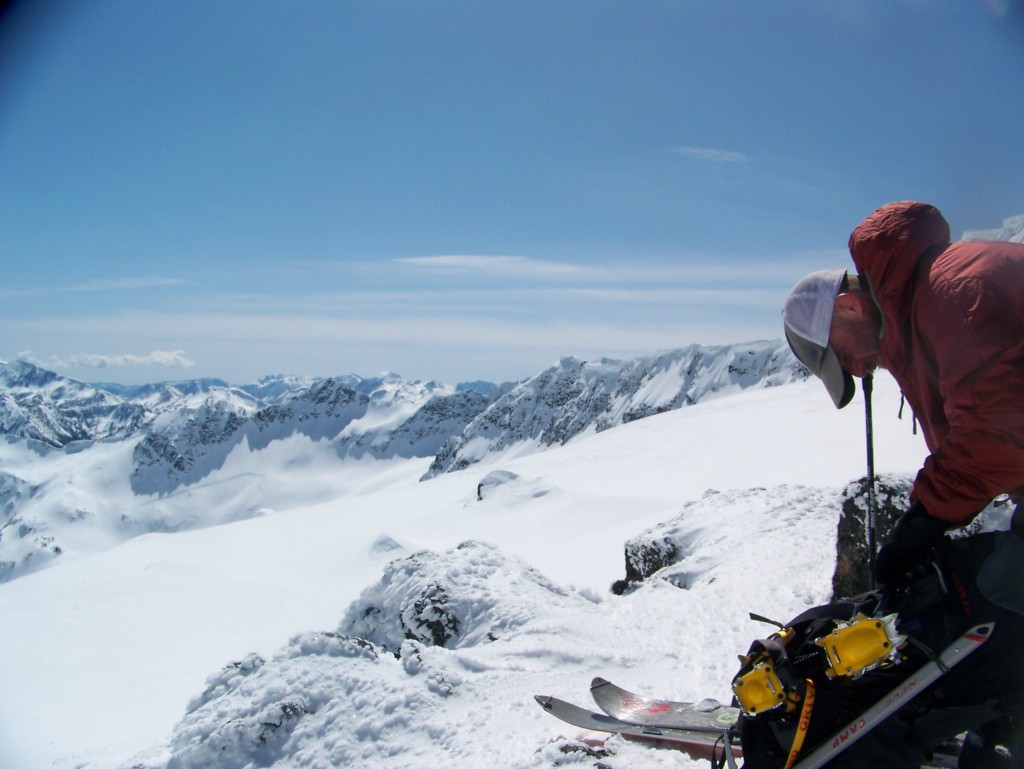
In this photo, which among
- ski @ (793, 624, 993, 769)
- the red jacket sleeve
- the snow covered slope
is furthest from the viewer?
the snow covered slope

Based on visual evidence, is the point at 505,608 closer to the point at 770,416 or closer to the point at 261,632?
the point at 261,632

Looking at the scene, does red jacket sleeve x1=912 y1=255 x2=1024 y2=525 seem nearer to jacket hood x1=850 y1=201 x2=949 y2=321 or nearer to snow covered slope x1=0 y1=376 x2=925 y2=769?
jacket hood x1=850 y1=201 x2=949 y2=321

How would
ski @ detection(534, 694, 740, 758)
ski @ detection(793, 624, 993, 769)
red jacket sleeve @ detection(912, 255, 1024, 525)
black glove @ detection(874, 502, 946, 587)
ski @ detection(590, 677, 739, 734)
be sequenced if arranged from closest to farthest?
red jacket sleeve @ detection(912, 255, 1024, 525) < ski @ detection(793, 624, 993, 769) < black glove @ detection(874, 502, 946, 587) < ski @ detection(534, 694, 740, 758) < ski @ detection(590, 677, 739, 734)

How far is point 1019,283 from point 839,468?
1746 centimetres

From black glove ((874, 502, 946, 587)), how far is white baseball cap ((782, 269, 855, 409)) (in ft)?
2.44

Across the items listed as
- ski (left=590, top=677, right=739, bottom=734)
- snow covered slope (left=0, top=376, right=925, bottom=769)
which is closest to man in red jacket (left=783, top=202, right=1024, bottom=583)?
ski (left=590, top=677, right=739, bottom=734)

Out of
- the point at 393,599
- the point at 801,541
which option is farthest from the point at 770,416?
the point at 393,599

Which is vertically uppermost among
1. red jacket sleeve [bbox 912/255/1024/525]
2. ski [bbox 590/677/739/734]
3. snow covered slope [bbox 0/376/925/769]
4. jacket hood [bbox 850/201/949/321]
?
jacket hood [bbox 850/201/949/321]

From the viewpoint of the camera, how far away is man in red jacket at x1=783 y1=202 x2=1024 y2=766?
247 cm

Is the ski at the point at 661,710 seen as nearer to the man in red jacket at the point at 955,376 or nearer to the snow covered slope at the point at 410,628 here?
the snow covered slope at the point at 410,628

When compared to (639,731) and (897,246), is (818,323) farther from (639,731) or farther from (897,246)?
(639,731)

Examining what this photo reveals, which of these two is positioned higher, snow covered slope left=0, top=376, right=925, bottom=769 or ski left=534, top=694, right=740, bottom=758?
ski left=534, top=694, right=740, bottom=758

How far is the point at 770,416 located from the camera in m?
31.5

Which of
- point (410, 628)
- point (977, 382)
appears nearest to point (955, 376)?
point (977, 382)
